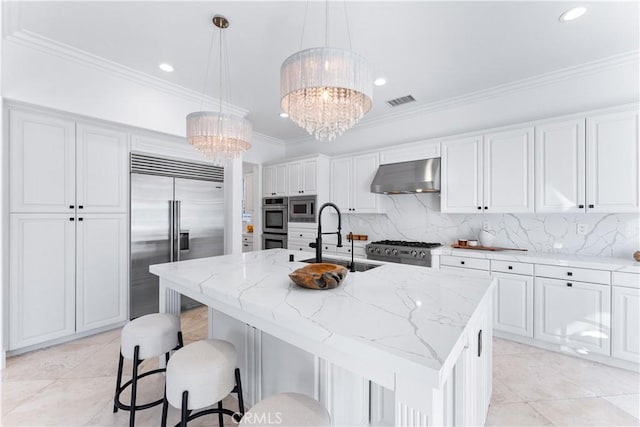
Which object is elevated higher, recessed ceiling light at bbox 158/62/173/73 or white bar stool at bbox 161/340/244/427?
recessed ceiling light at bbox 158/62/173/73

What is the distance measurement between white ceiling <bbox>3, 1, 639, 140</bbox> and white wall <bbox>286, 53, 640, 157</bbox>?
7.5 inches

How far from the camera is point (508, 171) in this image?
3.04m

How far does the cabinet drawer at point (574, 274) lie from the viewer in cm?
238

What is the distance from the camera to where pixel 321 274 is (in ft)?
4.67

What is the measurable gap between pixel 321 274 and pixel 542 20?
257 centimetres

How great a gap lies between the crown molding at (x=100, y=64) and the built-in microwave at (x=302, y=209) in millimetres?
1883

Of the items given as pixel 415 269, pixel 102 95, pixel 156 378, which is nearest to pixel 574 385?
pixel 415 269

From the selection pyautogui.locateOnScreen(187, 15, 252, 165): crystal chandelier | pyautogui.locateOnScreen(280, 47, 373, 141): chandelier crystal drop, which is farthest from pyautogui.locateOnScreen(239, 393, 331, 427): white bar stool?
pyautogui.locateOnScreen(187, 15, 252, 165): crystal chandelier

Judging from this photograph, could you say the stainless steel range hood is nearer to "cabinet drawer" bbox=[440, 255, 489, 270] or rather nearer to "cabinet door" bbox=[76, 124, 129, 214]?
"cabinet drawer" bbox=[440, 255, 489, 270]

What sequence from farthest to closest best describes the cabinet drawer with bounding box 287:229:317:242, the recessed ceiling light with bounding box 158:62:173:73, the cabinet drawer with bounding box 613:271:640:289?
the cabinet drawer with bounding box 287:229:317:242
the recessed ceiling light with bounding box 158:62:173:73
the cabinet drawer with bounding box 613:271:640:289

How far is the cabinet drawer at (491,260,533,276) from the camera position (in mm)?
2738

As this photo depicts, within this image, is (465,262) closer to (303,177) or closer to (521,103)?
(521,103)

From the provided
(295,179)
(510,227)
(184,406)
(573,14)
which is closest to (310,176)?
(295,179)

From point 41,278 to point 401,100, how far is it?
14.3 ft
